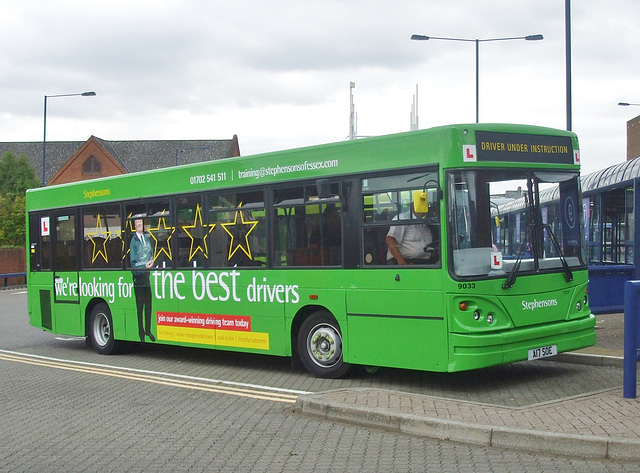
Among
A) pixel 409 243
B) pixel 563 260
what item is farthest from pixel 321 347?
pixel 563 260

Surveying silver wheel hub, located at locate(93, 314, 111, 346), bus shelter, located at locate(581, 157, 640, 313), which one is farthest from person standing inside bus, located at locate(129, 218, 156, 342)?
bus shelter, located at locate(581, 157, 640, 313)

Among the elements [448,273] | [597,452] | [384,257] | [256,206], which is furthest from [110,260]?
[597,452]

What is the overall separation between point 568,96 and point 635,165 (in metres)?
2.05

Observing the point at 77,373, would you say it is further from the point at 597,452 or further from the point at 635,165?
the point at 635,165

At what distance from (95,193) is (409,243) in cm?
718

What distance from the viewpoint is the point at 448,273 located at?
9.06 metres

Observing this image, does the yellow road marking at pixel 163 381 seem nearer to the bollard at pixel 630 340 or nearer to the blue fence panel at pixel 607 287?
the bollard at pixel 630 340

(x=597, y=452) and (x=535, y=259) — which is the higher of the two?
(x=535, y=259)

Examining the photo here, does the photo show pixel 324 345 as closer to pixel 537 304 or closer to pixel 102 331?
pixel 537 304

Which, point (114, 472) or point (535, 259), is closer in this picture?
point (114, 472)

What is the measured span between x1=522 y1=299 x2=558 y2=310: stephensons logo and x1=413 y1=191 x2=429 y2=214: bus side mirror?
1543 millimetres

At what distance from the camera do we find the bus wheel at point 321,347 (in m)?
10.5

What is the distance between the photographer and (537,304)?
9539 mm

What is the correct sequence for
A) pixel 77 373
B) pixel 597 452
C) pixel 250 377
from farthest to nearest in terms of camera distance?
pixel 77 373, pixel 250 377, pixel 597 452
